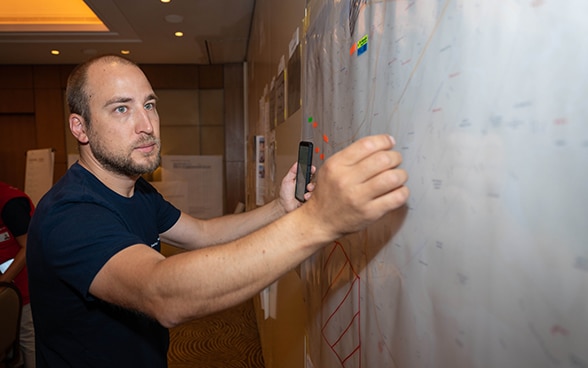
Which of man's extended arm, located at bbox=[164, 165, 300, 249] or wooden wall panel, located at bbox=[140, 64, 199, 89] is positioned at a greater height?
wooden wall panel, located at bbox=[140, 64, 199, 89]

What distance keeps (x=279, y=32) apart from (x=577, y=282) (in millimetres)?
1698

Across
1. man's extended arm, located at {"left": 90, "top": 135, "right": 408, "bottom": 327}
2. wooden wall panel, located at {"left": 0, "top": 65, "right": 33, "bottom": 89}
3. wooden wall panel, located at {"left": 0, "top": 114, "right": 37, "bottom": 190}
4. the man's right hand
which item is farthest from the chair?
wooden wall panel, located at {"left": 0, "top": 65, "right": 33, "bottom": 89}

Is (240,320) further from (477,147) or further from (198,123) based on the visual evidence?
(477,147)

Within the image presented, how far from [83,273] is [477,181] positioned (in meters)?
0.71

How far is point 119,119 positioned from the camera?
1095 millimetres

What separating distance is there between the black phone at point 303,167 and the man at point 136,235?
28 mm

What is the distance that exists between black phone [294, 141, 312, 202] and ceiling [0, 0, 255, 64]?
10.1 ft

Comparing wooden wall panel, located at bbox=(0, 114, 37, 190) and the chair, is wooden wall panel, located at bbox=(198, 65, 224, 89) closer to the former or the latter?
wooden wall panel, located at bbox=(0, 114, 37, 190)

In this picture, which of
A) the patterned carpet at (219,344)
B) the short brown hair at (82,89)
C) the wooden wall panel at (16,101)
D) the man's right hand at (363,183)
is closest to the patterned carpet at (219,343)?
the patterned carpet at (219,344)

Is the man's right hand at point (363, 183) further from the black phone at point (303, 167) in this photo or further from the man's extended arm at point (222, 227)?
the man's extended arm at point (222, 227)

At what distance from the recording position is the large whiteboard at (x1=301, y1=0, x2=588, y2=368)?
0.32 metres

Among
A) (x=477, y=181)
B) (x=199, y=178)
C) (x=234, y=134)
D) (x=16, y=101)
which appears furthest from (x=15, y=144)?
(x=477, y=181)

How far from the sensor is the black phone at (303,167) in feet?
2.65

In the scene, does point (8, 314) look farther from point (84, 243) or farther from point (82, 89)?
point (84, 243)
